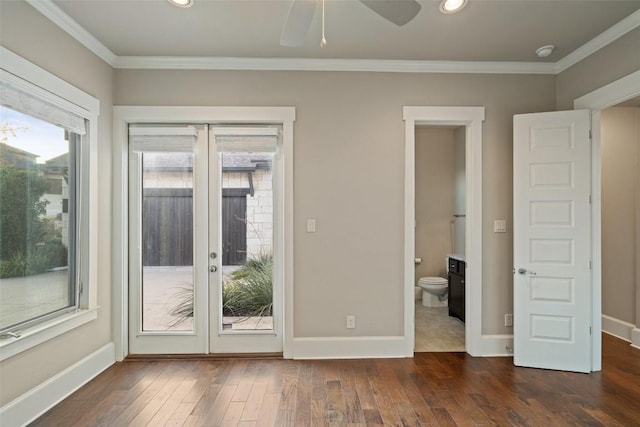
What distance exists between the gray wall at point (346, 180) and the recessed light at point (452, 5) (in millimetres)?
909

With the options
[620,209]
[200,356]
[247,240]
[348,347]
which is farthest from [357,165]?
[620,209]

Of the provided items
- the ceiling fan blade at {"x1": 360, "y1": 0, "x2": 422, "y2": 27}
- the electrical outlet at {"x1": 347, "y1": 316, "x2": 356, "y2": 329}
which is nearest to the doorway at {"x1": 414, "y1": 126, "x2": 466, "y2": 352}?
the electrical outlet at {"x1": 347, "y1": 316, "x2": 356, "y2": 329}

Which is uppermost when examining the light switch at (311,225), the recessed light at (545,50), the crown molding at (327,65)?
the recessed light at (545,50)

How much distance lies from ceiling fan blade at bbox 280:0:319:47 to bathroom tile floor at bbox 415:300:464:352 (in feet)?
9.90

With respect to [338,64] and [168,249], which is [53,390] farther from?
[338,64]

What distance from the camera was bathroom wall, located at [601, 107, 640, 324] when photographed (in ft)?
13.0

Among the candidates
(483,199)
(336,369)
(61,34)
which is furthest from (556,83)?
(61,34)

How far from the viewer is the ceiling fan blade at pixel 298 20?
1756mm

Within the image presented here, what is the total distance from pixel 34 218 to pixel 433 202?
5.02 metres

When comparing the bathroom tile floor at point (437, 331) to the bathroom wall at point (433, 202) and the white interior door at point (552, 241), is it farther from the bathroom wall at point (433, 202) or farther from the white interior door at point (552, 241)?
the bathroom wall at point (433, 202)

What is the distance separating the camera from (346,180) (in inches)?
134

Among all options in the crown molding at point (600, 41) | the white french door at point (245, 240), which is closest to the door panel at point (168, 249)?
the white french door at point (245, 240)

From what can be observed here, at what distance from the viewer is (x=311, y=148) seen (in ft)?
11.2

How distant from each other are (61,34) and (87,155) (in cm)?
89
